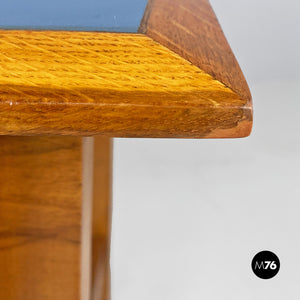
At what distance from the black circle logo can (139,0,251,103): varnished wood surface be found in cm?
70

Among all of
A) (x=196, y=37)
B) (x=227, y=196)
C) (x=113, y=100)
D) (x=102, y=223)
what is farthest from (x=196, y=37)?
(x=227, y=196)

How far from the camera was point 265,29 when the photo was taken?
142 centimetres

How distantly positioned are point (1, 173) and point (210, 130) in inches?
6.6

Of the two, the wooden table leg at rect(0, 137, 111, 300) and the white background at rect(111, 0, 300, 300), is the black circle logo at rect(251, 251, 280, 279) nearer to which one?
the white background at rect(111, 0, 300, 300)

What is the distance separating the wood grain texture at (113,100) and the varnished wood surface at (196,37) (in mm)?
15

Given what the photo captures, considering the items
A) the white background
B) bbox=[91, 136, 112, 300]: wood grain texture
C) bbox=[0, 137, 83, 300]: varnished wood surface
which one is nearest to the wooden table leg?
bbox=[0, 137, 83, 300]: varnished wood surface

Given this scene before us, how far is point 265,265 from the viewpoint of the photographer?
1.18 meters

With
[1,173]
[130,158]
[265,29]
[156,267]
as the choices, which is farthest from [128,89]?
[265,29]

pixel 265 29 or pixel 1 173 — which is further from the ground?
pixel 265 29

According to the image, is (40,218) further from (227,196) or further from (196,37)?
(227,196)

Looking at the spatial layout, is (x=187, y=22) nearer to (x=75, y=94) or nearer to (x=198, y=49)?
(x=198, y=49)

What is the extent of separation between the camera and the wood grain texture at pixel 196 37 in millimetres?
364

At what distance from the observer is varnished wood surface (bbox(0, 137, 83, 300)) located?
0.42 meters

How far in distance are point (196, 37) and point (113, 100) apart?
0.14m
